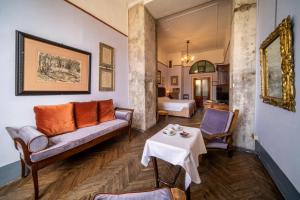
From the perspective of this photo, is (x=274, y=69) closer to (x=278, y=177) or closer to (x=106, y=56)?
(x=278, y=177)

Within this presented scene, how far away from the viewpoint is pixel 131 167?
217 centimetres

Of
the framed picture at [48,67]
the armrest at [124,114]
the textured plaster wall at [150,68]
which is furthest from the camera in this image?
the textured plaster wall at [150,68]

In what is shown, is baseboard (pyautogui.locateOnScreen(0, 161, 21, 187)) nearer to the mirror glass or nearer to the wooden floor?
the wooden floor

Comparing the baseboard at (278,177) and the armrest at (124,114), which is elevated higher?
the armrest at (124,114)

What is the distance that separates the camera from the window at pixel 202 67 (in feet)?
28.7

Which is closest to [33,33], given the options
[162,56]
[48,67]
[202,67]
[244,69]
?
[48,67]

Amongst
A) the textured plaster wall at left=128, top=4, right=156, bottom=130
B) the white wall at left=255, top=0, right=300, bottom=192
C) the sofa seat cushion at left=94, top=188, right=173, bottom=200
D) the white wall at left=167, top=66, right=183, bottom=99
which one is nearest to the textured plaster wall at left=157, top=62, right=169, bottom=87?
the white wall at left=167, top=66, right=183, bottom=99

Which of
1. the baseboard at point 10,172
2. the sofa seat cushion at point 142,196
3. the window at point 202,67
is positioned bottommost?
the baseboard at point 10,172

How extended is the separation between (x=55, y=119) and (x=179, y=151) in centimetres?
207

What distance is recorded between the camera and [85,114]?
2.70 meters

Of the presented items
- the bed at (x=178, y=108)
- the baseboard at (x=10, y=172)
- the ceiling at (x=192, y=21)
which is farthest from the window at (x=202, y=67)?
the baseboard at (x=10, y=172)

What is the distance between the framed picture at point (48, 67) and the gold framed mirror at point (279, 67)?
3.23 metres

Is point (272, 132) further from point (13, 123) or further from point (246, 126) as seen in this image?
point (13, 123)

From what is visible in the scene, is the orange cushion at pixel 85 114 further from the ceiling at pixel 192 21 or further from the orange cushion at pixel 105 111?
the ceiling at pixel 192 21
